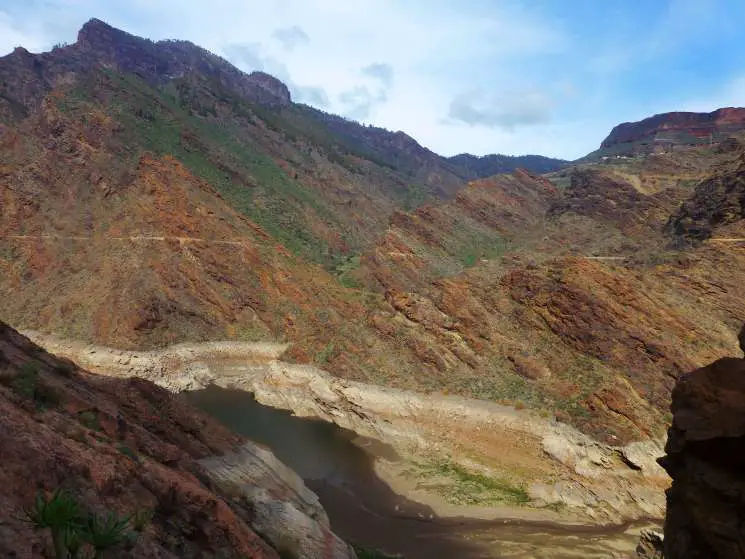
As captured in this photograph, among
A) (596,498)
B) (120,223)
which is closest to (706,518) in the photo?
(596,498)

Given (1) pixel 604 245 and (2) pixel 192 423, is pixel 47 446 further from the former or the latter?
(1) pixel 604 245

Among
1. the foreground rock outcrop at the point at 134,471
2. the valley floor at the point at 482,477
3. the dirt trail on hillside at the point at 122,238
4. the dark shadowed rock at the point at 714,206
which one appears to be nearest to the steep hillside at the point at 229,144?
the dirt trail on hillside at the point at 122,238

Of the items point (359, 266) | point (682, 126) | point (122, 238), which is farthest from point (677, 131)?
point (122, 238)

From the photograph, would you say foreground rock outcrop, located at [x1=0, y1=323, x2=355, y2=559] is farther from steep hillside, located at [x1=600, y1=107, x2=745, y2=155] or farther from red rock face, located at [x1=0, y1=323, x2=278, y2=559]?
steep hillside, located at [x1=600, y1=107, x2=745, y2=155]

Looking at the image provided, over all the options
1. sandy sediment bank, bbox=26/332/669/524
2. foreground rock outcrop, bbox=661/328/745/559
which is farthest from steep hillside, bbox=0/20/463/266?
foreground rock outcrop, bbox=661/328/745/559

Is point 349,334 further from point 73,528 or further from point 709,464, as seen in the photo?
point 73,528
